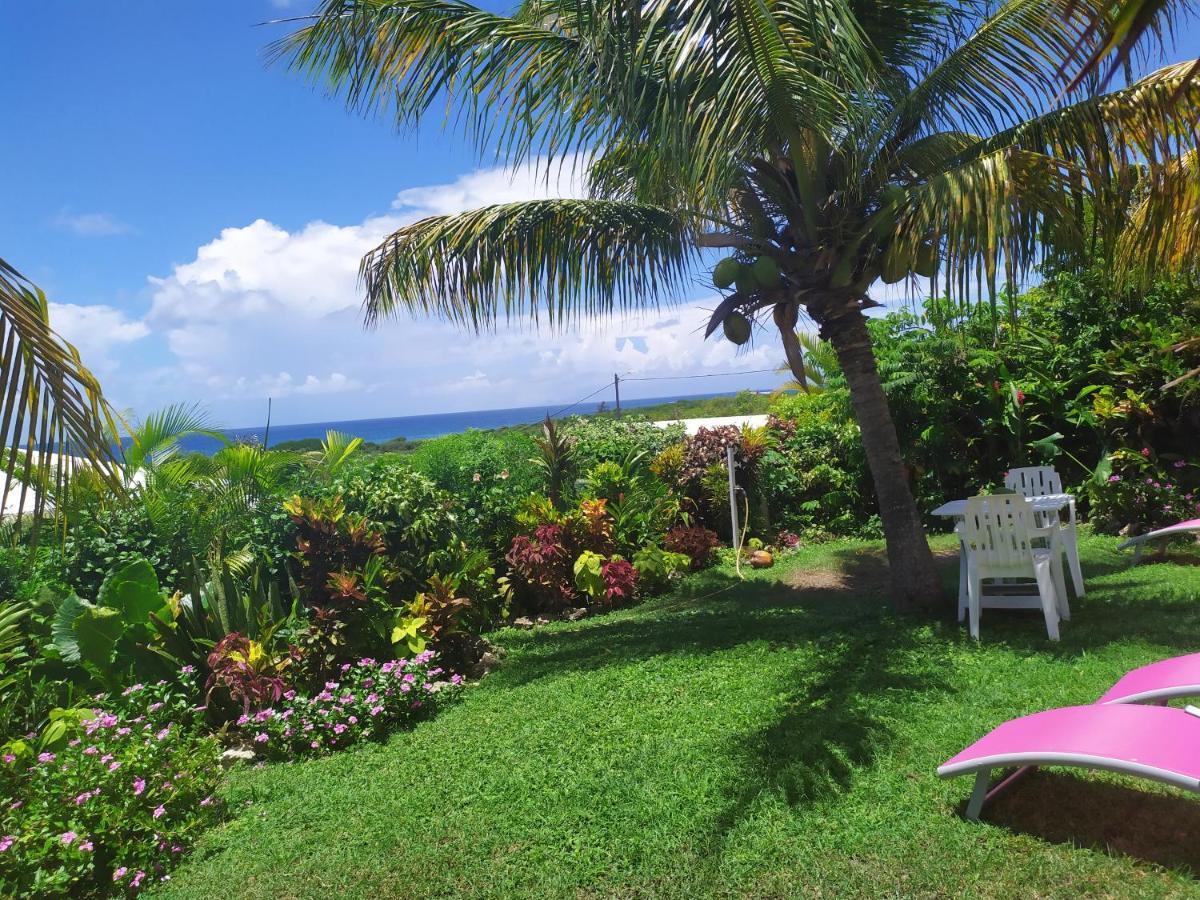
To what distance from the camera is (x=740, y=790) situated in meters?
3.78

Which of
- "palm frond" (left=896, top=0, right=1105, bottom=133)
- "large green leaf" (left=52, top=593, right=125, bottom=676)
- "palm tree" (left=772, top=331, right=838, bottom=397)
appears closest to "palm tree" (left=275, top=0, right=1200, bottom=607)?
"palm frond" (left=896, top=0, right=1105, bottom=133)

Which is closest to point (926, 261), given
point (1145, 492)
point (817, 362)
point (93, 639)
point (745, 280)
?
point (745, 280)

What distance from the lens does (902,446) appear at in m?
11.1

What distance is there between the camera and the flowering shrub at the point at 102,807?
355 cm

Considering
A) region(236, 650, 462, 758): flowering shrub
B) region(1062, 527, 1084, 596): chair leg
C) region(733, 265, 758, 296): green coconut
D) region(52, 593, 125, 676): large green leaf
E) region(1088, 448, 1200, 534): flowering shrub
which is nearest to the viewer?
region(236, 650, 462, 758): flowering shrub

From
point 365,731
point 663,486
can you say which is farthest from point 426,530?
point 663,486

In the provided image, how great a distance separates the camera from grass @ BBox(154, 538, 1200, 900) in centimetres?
313

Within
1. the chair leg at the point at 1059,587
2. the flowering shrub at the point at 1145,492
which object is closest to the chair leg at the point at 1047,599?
the chair leg at the point at 1059,587

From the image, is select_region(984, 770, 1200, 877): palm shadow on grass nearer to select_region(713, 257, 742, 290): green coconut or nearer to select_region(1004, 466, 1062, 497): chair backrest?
select_region(713, 257, 742, 290): green coconut

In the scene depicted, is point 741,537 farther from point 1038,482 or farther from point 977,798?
point 977,798

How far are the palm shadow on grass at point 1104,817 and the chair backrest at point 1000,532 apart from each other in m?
2.48

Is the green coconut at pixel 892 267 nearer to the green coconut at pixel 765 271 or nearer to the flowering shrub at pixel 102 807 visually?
the green coconut at pixel 765 271

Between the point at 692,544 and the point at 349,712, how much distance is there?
5.45 metres

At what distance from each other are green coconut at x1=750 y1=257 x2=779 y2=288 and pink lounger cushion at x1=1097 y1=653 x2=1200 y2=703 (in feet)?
12.0
